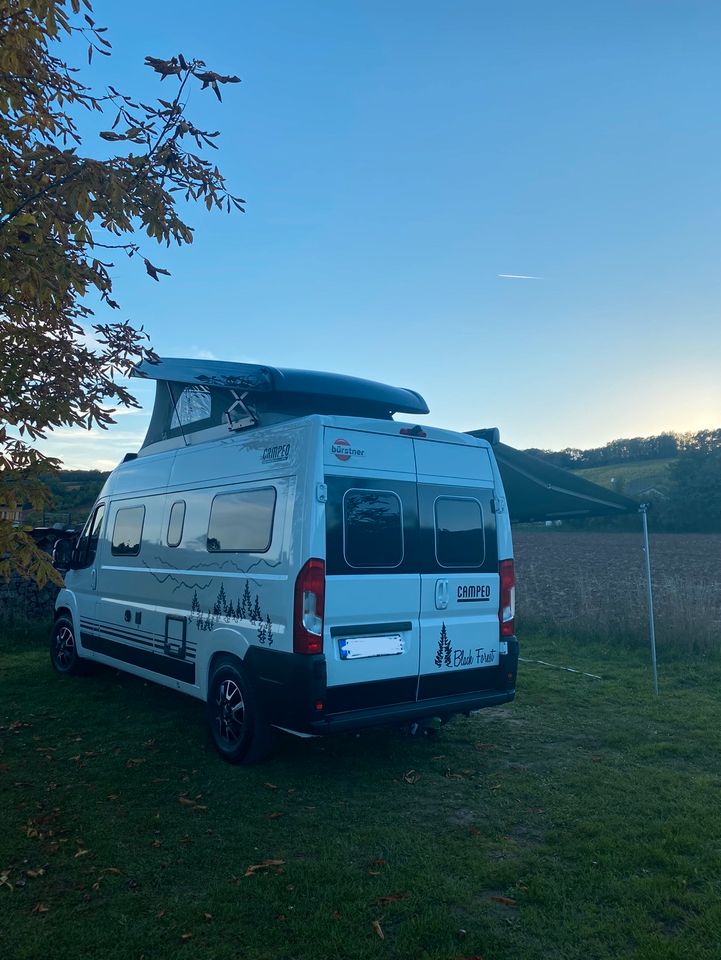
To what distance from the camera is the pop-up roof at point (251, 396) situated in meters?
6.25

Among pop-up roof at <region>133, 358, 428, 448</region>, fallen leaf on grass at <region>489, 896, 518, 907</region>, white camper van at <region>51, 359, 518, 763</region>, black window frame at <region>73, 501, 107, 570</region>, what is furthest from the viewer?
black window frame at <region>73, 501, 107, 570</region>

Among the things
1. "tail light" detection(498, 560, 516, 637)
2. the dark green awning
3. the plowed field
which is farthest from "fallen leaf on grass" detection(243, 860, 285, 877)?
the plowed field

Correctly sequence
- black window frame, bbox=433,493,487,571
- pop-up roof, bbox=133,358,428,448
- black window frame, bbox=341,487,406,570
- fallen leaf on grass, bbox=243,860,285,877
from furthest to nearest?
1. pop-up roof, bbox=133,358,428,448
2. black window frame, bbox=433,493,487,571
3. black window frame, bbox=341,487,406,570
4. fallen leaf on grass, bbox=243,860,285,877

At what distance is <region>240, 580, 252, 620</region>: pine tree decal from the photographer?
5650 mm

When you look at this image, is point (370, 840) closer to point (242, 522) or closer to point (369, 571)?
point (369, 571)

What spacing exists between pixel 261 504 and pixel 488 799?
2693 mm

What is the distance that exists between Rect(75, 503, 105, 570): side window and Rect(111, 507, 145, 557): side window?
0.52 m

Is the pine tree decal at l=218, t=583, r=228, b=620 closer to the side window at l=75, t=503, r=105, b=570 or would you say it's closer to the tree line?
the side window at l=75, t=503, r=105, b=570

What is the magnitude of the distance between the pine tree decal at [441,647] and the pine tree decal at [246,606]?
4.93ft

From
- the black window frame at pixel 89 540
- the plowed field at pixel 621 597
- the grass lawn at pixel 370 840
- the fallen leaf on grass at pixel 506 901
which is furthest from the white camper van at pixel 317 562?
the plowed field at pixel 621 597

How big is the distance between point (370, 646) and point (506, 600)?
5.08ft

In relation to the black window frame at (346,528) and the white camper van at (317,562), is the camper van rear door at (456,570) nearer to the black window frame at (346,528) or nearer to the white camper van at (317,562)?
the white camper van at (317,562)

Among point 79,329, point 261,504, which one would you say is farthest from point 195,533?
point 79,329

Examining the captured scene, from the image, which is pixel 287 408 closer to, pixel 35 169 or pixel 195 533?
pixel 195 533
